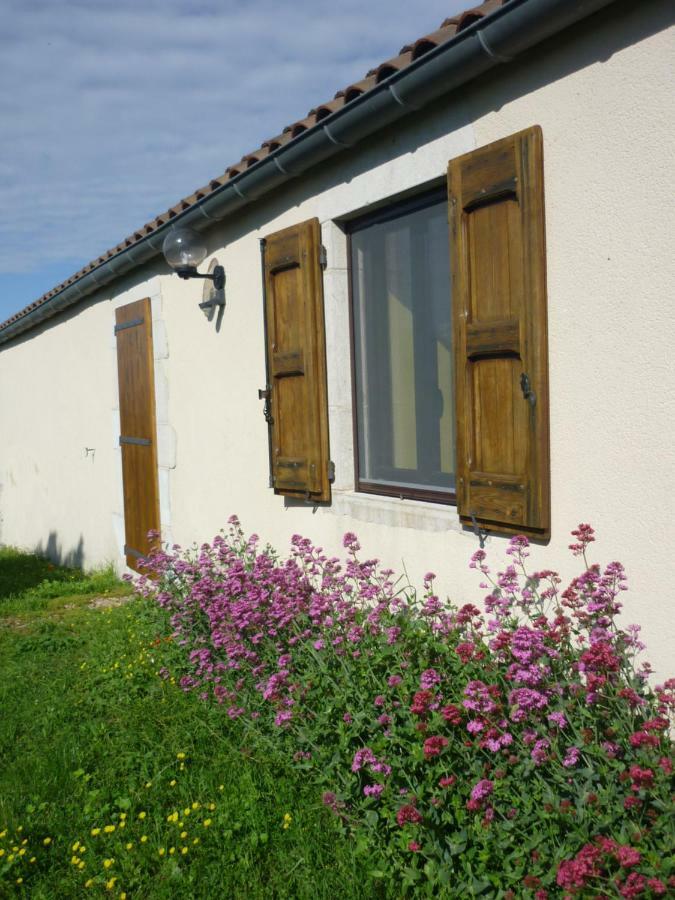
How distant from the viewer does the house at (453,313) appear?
10.3 ft

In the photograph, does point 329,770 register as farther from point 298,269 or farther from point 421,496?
point 298,269

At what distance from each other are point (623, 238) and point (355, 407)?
2.05m

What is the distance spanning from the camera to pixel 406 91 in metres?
3.83

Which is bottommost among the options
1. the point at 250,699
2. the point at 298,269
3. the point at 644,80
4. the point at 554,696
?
the point at 250,699

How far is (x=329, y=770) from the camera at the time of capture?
3.17 metres

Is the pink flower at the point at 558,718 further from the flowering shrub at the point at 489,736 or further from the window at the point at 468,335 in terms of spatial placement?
the window at the point at 468,335

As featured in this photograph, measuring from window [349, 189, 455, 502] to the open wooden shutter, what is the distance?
45 cm

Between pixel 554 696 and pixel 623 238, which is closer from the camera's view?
pixel 554 696

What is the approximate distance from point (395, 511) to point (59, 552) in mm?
7128

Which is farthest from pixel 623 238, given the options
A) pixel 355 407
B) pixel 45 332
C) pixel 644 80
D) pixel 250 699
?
pixel 45 332

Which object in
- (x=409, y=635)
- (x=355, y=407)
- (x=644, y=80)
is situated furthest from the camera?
(x=355, y=407)

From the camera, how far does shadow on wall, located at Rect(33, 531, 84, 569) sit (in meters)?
9.90

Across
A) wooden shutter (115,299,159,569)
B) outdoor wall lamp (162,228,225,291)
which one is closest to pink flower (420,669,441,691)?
outdoor wall lamp (162,228,225,291)

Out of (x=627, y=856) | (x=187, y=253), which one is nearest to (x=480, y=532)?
(x=627, y=856)
